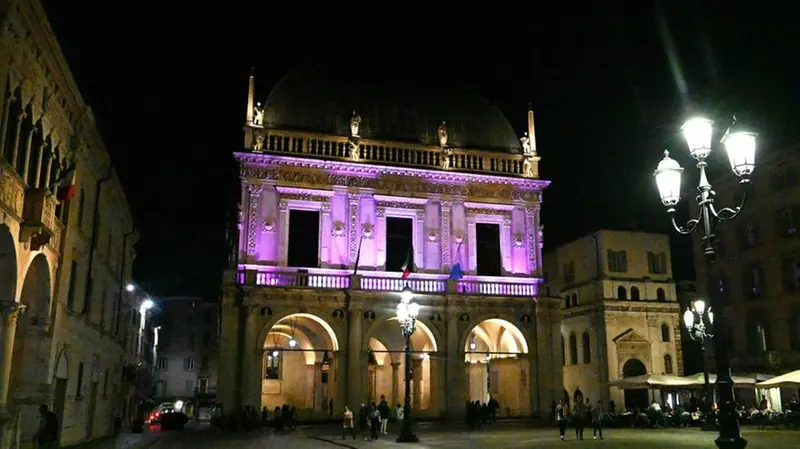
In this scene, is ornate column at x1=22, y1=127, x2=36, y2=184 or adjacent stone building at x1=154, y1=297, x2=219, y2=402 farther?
adjacent stone building at x1=154, y1=297, x2=219, y2=402

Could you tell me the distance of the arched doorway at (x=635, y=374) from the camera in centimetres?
4484

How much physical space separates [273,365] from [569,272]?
2308cm

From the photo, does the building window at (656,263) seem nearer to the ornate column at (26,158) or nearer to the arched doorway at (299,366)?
the arched doorway at (299,366)

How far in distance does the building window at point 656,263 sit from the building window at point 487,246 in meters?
16.7

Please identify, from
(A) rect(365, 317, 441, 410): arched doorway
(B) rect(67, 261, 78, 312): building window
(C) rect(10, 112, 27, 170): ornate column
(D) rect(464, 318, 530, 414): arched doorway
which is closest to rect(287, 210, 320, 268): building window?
(A) rect(365, 317, 441, 410): arched doorway

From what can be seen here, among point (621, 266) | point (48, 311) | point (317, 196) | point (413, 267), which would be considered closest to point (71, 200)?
point (48, 311)

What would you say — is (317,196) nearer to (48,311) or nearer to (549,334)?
(549,334)

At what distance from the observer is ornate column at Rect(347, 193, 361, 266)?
33.4 meters

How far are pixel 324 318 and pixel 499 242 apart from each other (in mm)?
10124

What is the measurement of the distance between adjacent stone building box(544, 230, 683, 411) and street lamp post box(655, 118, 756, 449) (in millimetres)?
33934

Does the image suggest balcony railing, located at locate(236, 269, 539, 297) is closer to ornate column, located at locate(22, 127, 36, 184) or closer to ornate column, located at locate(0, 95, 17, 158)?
ornate column, located at locate(22, 127, 36, 184)

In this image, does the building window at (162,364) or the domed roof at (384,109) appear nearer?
the domed roof at (384,109)

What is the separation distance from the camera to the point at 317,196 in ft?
111

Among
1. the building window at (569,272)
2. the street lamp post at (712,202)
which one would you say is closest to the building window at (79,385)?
the street lamp post at (712,202)
